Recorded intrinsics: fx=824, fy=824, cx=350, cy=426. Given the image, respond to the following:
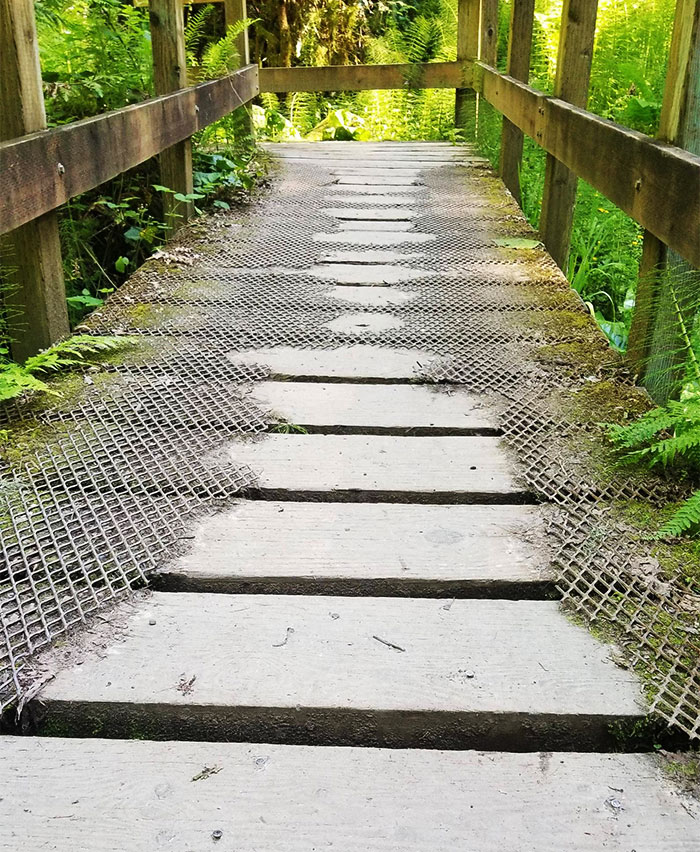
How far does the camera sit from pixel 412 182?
6059 millimetres

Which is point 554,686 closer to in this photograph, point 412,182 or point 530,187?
point 412,182

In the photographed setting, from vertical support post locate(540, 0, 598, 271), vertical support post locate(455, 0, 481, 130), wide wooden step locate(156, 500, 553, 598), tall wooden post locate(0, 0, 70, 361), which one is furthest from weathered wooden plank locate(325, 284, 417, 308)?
vertical support post locate(455, 0, 481, 130)

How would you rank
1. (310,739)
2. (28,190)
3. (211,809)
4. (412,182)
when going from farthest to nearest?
1. (412,182)
2. (28,190)
3. (310,739)
4. (211,809)

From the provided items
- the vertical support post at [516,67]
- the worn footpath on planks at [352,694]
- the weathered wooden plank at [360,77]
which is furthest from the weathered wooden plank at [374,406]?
the weathered wooden plank at [360,77]

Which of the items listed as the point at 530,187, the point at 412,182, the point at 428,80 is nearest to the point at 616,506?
the point at 412,182

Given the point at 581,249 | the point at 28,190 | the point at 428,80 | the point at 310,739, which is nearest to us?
the point at 310,739

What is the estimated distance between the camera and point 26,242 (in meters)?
2.55

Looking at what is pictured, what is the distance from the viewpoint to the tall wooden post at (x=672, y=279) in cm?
217

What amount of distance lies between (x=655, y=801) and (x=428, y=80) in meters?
8.11

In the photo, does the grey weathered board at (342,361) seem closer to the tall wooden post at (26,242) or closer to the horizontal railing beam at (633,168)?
the tall wooden post at (26,242)

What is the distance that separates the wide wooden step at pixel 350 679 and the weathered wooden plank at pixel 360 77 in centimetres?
763

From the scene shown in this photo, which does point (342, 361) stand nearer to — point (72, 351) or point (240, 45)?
point (72, 351)

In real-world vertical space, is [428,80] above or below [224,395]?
above

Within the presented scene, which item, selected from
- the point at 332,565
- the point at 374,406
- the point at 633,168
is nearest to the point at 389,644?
the point at 332,565
